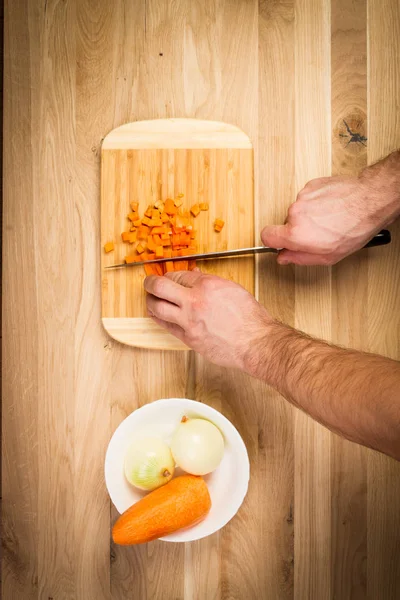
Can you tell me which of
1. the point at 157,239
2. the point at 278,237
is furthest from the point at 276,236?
the point at 157,239

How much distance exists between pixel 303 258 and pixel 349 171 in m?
0.22

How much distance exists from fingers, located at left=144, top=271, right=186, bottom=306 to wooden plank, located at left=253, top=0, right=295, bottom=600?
196 millimetres

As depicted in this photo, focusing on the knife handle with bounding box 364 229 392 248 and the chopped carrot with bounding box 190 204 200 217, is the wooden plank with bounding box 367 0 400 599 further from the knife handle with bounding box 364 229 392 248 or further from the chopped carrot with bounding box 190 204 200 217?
the chopped carrot with bounding box 190 204 200 217

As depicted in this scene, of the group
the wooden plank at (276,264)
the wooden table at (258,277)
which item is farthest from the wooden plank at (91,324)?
the wooden plank at (276,264)

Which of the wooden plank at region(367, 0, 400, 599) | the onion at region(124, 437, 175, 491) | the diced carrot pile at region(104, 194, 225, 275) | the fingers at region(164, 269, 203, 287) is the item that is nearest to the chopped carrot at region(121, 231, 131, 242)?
the diced carrot pile at region(104, 194, 225, 275)

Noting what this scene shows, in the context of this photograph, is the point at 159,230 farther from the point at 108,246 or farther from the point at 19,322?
the point at 19,322

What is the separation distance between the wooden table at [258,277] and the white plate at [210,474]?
0.28 ft

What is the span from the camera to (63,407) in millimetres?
893

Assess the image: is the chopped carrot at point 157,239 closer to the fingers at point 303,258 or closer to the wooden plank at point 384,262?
the fingers at point 303,258

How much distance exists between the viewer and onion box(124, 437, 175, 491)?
78cm

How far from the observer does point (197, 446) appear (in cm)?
77

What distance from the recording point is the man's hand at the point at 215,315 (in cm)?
74

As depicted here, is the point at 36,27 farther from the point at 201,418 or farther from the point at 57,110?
the point at 201,418

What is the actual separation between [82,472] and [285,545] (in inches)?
16.9
